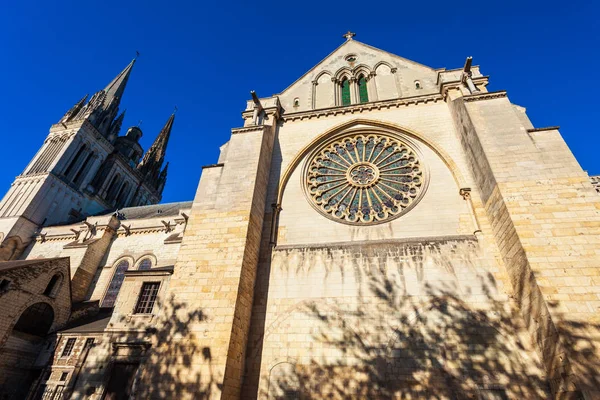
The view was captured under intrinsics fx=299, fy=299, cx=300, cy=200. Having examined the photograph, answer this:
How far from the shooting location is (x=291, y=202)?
10.3m

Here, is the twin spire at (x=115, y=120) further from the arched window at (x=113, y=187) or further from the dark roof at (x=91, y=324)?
the dark roof at (x=91, y=324)

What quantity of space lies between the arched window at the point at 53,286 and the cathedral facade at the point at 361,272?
81 mm

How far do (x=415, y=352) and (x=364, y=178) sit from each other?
18.4ft

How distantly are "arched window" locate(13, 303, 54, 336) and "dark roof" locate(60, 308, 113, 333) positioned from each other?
87 cm

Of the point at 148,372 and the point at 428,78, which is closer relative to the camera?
the point at 148,372

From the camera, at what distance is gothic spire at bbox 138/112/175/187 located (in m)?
36.6

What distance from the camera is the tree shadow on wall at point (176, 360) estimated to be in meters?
6.17

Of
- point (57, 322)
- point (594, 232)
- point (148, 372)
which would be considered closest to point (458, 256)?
point (594, 232)

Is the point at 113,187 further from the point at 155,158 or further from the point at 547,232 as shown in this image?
the point at 547,232

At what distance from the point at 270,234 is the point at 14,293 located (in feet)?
38.6

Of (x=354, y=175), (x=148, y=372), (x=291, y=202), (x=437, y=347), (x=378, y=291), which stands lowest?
(x=148, y=372)

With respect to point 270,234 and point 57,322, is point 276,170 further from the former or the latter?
point 57,322

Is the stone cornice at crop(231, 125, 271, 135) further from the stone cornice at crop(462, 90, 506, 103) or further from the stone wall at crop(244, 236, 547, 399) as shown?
the stone cornice at crop(462, 90, 506, 103)

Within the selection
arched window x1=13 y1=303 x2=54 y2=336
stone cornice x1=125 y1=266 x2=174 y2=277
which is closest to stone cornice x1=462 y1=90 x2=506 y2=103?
stone cornice x1=125 y1=266 x2=174 y2=277
